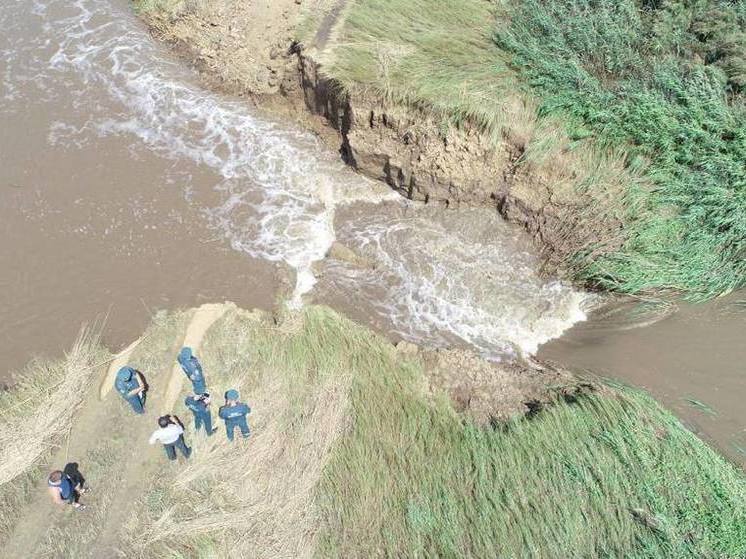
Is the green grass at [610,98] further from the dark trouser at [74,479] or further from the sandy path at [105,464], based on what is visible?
the dark trouser at [74,479]

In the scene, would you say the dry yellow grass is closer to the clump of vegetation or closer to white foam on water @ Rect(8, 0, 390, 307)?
the clump of vegetation

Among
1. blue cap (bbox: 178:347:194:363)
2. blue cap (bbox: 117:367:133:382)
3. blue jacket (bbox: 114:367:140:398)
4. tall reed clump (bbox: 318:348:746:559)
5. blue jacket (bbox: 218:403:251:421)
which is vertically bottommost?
blue jacket (bbox: 114:367:140:398)

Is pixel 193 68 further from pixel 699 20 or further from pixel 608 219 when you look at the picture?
pixel 699 20

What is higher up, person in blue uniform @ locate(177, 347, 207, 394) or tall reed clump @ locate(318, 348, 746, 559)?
tall reed clump @ locate(318, 348, 746, 559)

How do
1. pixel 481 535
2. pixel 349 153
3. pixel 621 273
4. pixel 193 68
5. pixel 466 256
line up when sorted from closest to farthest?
pixel 481 535
pixel 621 273
pixel 466 256
pixel 349 153
pixel 193 68

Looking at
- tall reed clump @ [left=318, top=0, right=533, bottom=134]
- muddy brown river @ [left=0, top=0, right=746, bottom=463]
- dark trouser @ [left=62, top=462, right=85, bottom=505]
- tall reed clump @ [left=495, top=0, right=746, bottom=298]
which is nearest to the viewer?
dark trouser @ [left=62, top=462, right=85, bottom=505]

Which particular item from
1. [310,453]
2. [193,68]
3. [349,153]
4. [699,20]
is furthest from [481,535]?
[193,68]

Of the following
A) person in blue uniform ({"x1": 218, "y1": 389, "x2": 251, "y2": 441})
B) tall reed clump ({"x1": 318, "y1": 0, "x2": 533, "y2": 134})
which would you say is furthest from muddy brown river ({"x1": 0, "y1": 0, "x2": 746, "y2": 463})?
person in blue uniform ({"x1": 218, "y1": 389, "x2": 251, "y2": 441})
